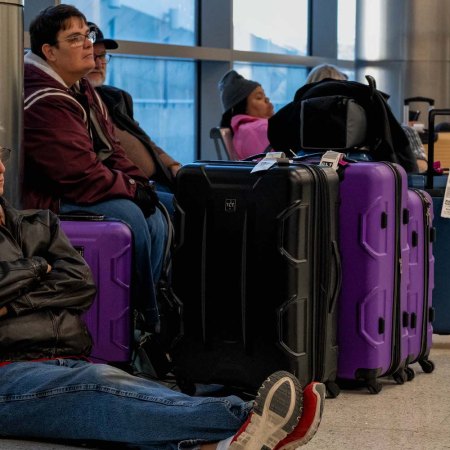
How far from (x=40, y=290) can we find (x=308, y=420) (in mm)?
851

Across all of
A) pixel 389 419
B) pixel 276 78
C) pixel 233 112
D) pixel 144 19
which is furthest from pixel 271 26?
pixel 389 419

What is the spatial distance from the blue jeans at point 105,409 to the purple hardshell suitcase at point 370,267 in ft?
3.66

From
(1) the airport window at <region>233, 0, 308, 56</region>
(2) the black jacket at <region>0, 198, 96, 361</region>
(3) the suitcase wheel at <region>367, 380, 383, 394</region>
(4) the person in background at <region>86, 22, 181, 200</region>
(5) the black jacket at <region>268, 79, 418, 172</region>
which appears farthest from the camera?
(1) the airport window at <region>233, 0, 308, 56</region>

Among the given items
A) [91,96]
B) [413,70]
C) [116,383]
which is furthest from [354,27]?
[116,383]

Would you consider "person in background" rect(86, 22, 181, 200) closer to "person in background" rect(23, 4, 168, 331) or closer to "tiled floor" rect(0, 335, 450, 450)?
"person in background" rect(23, 4, 168, 331)

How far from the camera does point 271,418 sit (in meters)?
2.64

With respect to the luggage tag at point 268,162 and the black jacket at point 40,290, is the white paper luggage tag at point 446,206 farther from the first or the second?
the black jacket at point 40,290

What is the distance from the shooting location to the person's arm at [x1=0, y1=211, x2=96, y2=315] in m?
3.07

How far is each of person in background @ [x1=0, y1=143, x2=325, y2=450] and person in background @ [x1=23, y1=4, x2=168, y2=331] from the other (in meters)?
0.80

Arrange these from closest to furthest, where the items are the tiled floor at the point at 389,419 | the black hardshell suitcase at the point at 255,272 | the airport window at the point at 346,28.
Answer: the tiled floor at the point at 389,419, the black hardshell suitcase at the point at 255,272, the airport window at the point at 346,28

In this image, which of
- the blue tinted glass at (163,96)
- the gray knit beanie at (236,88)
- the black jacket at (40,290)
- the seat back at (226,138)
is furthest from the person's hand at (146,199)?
the blue tinted glass at (163,96)

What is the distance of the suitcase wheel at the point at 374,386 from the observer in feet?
12.7

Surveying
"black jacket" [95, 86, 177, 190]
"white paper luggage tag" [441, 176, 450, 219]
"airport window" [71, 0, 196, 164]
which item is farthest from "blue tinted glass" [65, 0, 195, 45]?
"white paper luggage tag" [441, 176, 450, 219]

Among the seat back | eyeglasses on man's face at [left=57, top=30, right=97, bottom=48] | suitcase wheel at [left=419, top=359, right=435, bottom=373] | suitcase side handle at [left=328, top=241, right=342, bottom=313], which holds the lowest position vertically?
suitcase wheel at [left=419, top=359, right=435, bottom=373]
